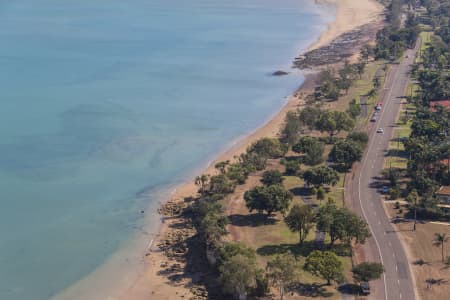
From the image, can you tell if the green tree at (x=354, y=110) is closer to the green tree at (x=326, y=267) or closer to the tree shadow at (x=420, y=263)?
the tree shadow at (x=420, y=263)

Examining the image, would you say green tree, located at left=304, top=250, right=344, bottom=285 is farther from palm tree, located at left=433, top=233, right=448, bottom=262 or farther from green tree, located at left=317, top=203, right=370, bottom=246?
palm tree, located at left=433, top=233, right=448, bottom=262

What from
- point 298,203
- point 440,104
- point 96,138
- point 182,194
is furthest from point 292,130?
point 96,138

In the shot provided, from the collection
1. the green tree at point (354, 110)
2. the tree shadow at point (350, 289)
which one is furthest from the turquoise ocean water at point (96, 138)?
the tree shadow at point (350, 289)

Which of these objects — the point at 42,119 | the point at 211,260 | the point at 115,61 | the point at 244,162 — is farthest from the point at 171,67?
the point at 211,260

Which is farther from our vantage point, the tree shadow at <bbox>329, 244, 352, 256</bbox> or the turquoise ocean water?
the turquoise ocean water

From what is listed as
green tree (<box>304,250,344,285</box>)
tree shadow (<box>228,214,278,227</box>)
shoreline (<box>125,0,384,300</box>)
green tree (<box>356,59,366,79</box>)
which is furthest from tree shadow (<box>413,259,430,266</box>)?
green tree (<box>356,59,366,79</box>)

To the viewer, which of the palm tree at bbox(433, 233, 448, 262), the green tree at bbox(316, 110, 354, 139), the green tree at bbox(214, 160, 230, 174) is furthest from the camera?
the green tree at bbox(316, 110, 354, 139)
